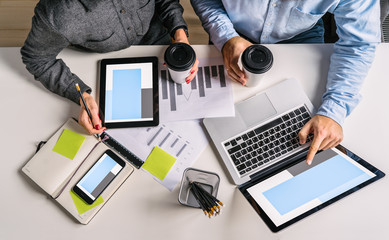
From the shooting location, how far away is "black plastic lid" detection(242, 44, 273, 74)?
786 millimetres

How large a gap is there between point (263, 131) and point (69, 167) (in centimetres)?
60

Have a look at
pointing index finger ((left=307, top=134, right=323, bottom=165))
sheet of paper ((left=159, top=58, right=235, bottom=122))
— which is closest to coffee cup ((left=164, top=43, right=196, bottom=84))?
sheet of paper ((left=159, top=58, right=235, bottom=122))

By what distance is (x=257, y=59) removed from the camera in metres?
0.80

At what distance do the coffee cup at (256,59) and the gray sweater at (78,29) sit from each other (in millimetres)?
361

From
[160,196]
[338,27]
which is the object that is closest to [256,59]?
[338,27]

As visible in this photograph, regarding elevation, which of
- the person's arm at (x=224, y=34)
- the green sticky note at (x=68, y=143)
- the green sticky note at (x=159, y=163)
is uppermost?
the person's arm at (x=224, y=34)

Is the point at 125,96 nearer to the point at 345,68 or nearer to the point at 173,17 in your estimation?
the point at 173,17

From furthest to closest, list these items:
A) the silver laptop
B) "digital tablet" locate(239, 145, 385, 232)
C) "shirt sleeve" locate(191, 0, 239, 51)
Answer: "shirt sleeve" locate(191, 0, 239, 51), the silver laptop, "digital tablet" locate(239, 145, 385, 232)

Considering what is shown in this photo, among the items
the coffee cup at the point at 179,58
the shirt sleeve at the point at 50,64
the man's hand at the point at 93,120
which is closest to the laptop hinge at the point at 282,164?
the coffee cup at the point at 179,58

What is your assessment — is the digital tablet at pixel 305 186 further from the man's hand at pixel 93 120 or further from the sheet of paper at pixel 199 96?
the man's hand at pixel 93 120

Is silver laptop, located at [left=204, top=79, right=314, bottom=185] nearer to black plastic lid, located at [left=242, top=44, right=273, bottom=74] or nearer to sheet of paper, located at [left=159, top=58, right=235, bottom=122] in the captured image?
sheet of paper, located at [left=159, top=58, right=235, bottom=122]

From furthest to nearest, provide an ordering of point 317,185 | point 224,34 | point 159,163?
point 224,34 < point 159,163 < point 317,185

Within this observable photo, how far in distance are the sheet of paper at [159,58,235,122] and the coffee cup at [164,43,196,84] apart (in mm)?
110

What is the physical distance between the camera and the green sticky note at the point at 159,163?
0.87m
